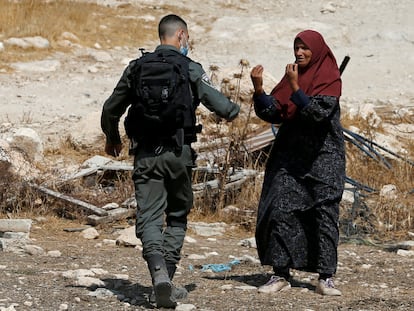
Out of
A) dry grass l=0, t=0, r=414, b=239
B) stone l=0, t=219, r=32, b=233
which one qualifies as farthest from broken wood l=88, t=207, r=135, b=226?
stone l=0, t=219, r=32, b=233

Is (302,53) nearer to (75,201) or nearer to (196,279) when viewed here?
(196,279)

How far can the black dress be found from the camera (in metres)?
5.44

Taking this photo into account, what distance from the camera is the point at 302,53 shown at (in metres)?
5.36

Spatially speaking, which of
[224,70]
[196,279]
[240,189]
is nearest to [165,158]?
[196,279]

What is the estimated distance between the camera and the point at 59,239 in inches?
281

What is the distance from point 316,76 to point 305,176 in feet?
1.76

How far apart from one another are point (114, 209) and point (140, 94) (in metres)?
3.06

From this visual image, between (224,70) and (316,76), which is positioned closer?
(316,76)

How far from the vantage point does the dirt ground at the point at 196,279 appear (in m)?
5.11

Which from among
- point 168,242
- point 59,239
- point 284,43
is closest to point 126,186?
point 59,239

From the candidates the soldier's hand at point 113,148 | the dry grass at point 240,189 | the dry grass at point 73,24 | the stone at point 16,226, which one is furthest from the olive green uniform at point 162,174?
the dry grass at point 73,24

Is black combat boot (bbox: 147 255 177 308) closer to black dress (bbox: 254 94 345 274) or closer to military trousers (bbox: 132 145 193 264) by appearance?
military trousers (bbox: 132 145 193 264)

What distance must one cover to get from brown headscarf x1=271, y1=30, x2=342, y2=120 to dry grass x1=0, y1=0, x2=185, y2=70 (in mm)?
8601

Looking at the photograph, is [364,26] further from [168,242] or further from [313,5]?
[168,242]
